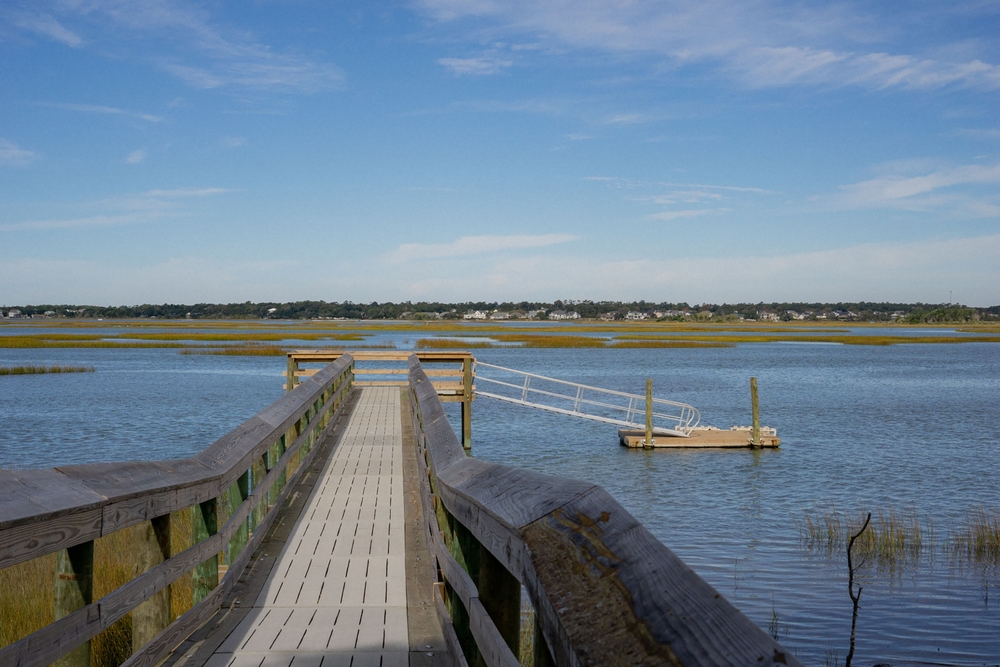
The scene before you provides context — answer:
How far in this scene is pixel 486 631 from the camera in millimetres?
2439

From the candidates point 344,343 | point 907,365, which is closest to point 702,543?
point 907,365

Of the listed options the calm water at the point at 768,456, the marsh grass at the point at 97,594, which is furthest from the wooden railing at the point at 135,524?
the calm water at the point at 768,456

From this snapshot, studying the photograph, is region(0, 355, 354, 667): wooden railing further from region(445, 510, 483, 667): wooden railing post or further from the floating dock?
the floating dock

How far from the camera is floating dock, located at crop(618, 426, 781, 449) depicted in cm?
2345

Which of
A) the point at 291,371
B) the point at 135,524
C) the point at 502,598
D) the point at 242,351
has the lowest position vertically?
the point at 242,351

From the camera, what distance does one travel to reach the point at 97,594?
7910 mm

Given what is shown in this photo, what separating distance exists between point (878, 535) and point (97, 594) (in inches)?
445

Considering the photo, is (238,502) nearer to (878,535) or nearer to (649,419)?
(878,535)

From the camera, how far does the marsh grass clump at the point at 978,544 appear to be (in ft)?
41.6

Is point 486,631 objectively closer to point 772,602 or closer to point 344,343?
point 772,602

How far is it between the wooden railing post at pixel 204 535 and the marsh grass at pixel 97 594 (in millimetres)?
476

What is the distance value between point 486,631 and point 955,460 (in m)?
22.7

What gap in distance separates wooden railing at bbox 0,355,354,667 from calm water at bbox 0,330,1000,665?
6483 mm

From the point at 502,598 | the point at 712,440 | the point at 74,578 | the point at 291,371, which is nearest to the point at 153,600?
the point at 74,578
